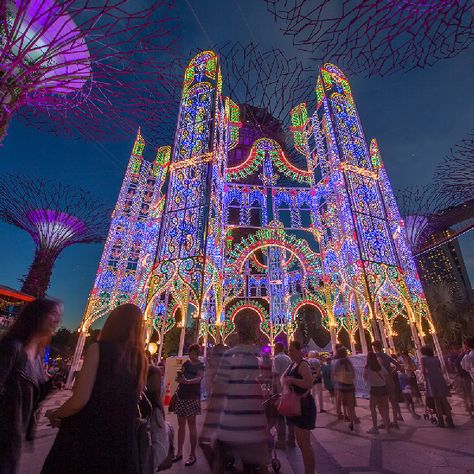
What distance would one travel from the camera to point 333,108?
12586mm

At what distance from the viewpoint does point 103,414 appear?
58.2 inches

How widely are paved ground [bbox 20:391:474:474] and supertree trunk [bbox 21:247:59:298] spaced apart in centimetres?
1387

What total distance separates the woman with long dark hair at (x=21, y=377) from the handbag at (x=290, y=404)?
2.21 metres

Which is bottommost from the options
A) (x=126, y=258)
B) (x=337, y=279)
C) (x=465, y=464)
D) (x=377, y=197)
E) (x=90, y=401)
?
(x=465, y=464)

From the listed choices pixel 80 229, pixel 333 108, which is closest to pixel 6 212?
pixel 80 229

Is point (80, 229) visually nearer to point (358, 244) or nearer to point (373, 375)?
point (358, 244)

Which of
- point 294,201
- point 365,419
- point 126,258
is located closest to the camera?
point 365,419

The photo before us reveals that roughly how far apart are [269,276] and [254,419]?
42.8 ft

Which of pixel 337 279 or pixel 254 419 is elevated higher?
pixel 337 279

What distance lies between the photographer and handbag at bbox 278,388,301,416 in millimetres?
2842

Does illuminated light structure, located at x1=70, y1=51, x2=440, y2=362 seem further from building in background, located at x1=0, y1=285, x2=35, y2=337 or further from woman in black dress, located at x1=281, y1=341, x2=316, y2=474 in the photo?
building in background, located at x1=0, y1=285, x2=35, y2=337

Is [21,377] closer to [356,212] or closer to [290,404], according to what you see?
Result: [290,404]

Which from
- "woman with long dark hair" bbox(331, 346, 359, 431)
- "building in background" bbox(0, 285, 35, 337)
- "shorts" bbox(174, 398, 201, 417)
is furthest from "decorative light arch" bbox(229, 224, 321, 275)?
"building in background" bbox(0, 285, 35, 337)

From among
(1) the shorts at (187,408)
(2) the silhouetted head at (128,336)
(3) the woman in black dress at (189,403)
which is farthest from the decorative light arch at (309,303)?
(2) the silhouetted head at (128,336)
